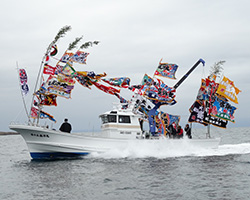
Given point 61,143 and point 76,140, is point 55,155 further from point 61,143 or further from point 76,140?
point 76,140

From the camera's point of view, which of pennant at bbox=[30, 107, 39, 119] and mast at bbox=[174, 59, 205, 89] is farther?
mast at bbox=[174, 59, 205, 89]

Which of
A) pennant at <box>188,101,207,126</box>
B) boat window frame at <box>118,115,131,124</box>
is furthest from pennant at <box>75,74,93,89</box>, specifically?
pennant at <box>188,101,207,126</box>

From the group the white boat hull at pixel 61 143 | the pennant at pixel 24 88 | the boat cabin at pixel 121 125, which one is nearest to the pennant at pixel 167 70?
the boat cabin at pixel 121 125

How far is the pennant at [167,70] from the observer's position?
3028 centimetres

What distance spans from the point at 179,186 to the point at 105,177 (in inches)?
177

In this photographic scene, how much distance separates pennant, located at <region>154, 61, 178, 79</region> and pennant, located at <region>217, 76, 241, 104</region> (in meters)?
4.40

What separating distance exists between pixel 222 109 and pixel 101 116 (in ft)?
35.4

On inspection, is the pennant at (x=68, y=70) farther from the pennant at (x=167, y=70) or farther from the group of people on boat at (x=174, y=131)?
the group of people on boat at (x=174, y=131)

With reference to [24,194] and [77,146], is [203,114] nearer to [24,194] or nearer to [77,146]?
[77,146]

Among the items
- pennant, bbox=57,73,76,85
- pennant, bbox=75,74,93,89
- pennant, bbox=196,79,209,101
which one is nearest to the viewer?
pennant, bbox=57,73,76,85

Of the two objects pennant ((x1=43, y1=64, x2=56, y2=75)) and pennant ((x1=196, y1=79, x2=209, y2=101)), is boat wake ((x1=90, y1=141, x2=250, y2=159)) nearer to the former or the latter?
pennant ((x1=196, y1=79, x2=209, y2=101))

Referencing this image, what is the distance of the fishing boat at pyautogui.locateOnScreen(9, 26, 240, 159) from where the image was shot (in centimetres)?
2670

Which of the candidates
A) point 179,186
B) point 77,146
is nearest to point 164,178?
point 179,186

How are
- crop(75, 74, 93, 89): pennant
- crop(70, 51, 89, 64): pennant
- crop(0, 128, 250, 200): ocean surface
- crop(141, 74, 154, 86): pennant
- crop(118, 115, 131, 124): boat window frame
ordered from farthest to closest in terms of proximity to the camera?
crop(141, 74, 154, 86): pennant, crop(75, 74, 93, 89): pennant, crop(118, 115, 131, 124): boat window frame, crop(70, 51, 89, 64): pennant, crop(0, 128, 250, 200): ocean surface
